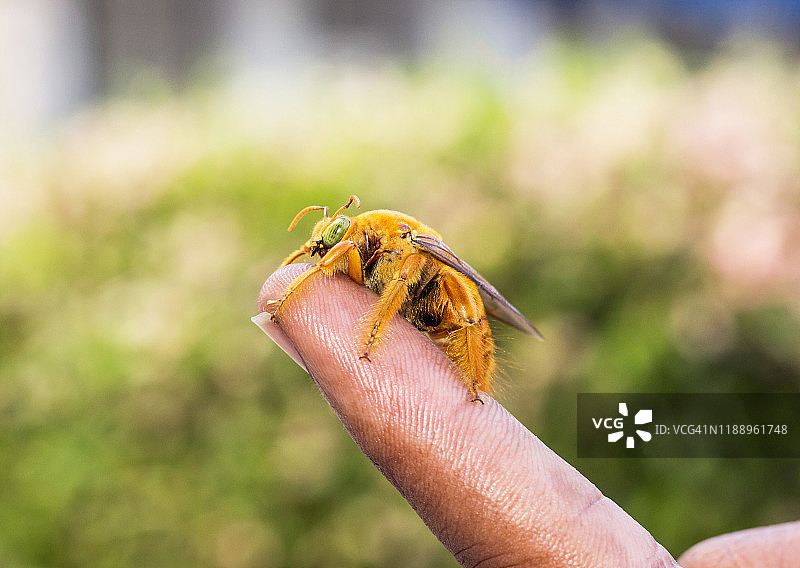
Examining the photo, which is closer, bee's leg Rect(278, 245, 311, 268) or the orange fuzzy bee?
the orange fuzzy bee

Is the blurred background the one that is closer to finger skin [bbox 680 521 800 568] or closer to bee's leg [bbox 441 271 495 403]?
bee's leg [bbox 441 271 495 403]

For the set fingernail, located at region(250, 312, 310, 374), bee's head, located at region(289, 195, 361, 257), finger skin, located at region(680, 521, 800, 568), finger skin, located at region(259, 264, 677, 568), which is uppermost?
bee's head, located at region(289, 195, 361, 257)

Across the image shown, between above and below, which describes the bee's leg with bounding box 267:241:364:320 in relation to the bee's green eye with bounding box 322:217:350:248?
below

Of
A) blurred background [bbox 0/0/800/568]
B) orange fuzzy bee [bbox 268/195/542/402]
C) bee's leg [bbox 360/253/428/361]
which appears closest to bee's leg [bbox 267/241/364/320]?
orange fuzzy bee [bbox 268/195/542/402]

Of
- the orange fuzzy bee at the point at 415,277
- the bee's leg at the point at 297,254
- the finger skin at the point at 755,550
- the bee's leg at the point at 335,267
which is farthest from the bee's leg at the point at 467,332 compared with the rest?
the finger skin at the point at 755,550

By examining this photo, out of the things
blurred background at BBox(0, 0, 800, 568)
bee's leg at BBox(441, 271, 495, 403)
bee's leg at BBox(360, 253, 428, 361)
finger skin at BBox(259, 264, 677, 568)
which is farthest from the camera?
blurred background at BBox(0, 0, 800, 568)

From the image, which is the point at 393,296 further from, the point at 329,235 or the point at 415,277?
the point at 329,235

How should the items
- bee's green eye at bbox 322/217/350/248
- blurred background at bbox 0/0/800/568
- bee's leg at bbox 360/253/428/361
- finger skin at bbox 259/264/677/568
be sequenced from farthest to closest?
blurred background at bbox 0/0/800/568 → bee's green eye at bbox 322/217/350/248 → bee's leg at bbox 360/253/428/361 → finger skin at bbox 259/264/677/568

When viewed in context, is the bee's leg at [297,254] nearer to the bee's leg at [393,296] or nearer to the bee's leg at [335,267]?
the bee's leg at [335,267]
